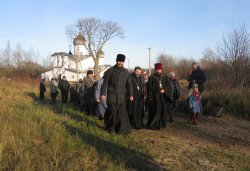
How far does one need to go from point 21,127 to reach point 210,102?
791 centimetres

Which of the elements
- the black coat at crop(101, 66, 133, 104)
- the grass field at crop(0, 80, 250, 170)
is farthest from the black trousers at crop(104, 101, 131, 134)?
the grass field at crop(0, 80, 250, 170)

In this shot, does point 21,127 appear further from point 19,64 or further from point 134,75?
point 19,64

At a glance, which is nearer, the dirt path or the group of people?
the dirt path

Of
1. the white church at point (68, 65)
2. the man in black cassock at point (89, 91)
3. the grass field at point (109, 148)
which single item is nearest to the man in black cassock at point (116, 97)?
the grass field at point (109, 148)

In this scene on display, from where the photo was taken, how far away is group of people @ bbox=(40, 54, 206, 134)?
323 inches

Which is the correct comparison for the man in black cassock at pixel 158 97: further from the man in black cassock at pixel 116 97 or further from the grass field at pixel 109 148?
the man in black cassock at pixel 116 97

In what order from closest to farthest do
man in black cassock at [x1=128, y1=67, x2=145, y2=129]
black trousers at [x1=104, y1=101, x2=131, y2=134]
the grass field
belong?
the grass field, black trousers at [x1=104, y1=101, x2=131, y2=134], man in black cassock at [x1=128, y1=67, x2=145, y2=129]

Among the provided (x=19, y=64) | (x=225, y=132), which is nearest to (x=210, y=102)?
(x=225, y=132)

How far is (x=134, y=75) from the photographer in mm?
10016

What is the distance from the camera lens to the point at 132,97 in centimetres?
861

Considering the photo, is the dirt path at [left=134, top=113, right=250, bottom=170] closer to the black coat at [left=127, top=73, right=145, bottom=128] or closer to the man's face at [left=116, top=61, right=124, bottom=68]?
the black coat at [left=127, top=73, right=145, bottom=128]

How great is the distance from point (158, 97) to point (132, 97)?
1.27m

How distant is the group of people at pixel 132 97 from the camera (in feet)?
26.9

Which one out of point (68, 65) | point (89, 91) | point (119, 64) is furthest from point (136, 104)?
point (68, 65)
